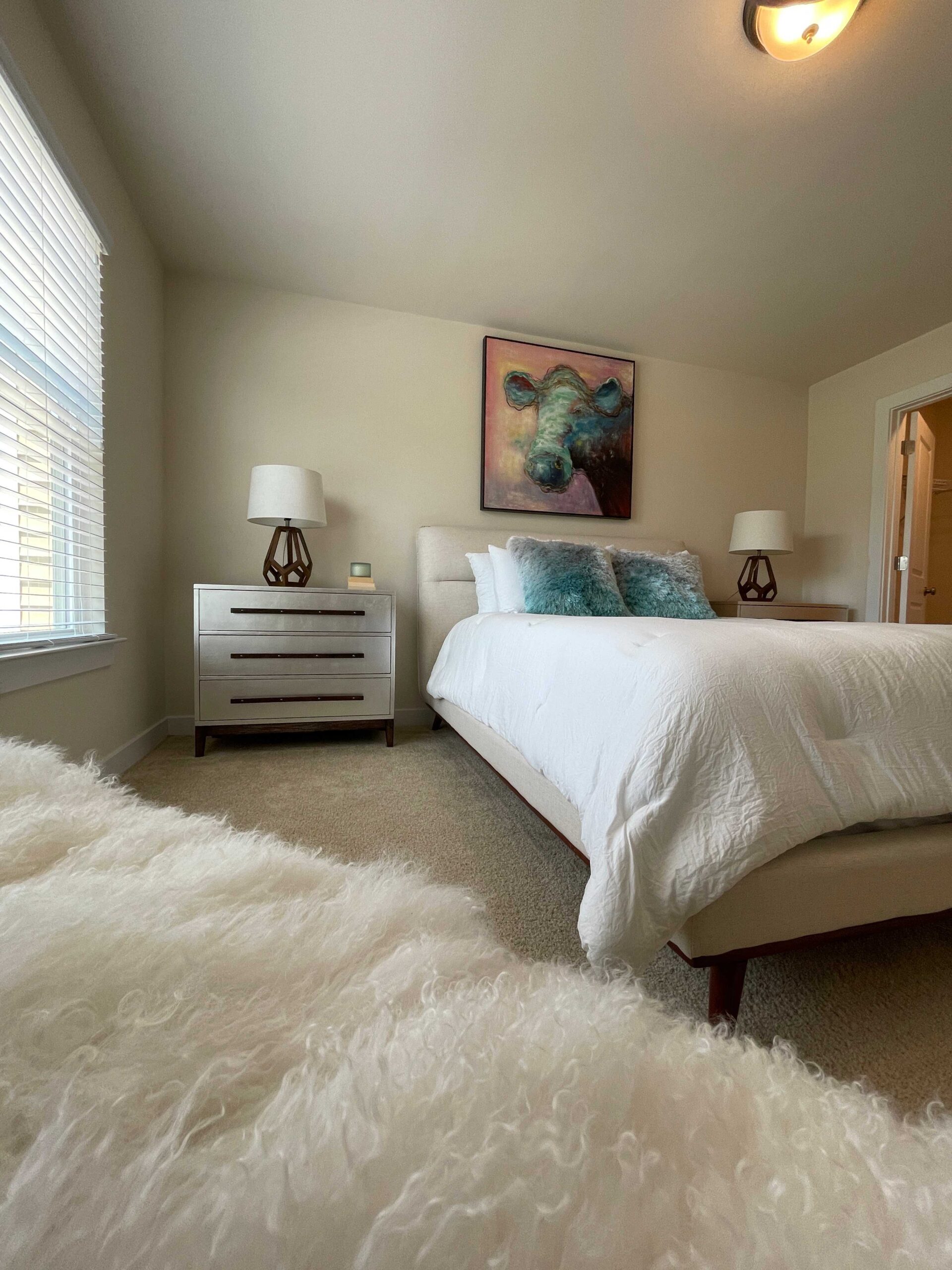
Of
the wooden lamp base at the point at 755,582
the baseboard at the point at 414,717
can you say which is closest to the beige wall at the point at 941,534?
the wooden lamp base at the point at 755,582

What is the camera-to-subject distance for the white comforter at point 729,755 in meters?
0.85

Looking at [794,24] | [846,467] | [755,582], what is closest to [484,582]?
[755,582]

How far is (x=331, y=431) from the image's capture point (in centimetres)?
309

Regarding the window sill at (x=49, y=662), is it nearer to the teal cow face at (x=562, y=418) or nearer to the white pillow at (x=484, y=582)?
the white pillow at (x=484, y=582)

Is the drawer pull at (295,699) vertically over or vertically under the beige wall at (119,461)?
under

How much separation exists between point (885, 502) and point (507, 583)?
108 inches

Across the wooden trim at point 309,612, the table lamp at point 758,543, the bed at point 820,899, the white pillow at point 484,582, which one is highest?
the table lamp at point 758,543

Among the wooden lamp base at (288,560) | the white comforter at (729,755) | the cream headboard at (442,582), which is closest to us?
the white comforter at (729,755)

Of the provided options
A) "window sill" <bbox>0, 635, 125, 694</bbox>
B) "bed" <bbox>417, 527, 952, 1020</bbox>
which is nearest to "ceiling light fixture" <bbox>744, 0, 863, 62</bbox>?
"bed" <bbox>417, 527, 952, 1020</bbox>

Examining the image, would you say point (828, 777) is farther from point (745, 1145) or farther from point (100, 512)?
point (100, 512)

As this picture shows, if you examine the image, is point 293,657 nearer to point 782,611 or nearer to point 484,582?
point 484,582

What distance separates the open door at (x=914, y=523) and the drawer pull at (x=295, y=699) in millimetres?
3514

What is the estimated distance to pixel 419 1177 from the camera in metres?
0.23

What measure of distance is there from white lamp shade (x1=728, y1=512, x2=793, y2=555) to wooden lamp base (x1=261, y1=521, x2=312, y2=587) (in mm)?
2770
